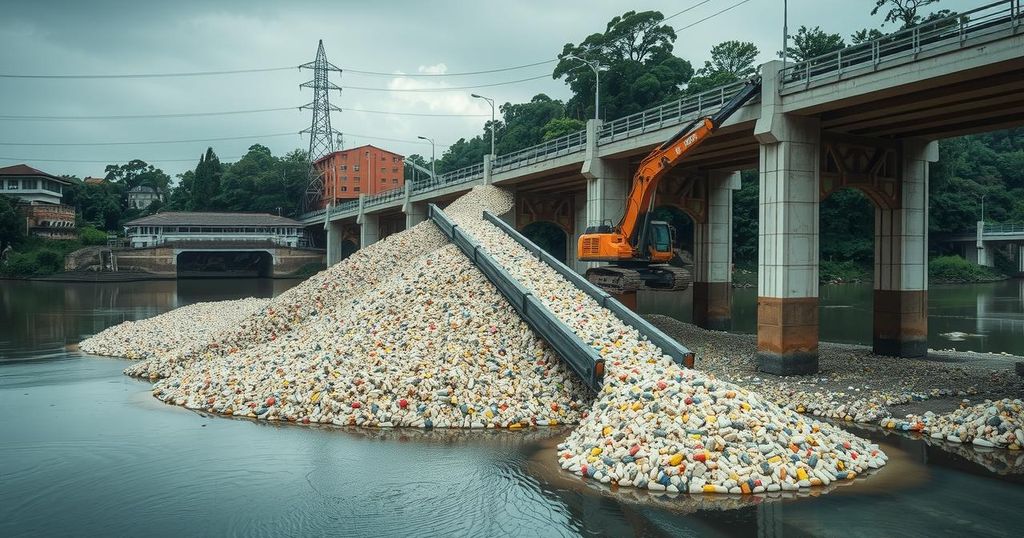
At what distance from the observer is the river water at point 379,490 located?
1026 cm

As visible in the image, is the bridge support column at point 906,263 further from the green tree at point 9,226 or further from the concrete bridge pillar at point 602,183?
the green tree at point 9,226

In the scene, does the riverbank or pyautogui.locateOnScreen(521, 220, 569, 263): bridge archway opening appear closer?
the riverbank

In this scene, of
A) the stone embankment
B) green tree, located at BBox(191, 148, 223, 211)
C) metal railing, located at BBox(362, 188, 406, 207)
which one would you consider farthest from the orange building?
the stone embankment

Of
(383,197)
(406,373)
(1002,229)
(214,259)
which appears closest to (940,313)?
(406,373)

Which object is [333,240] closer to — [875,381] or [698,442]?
[875,381]

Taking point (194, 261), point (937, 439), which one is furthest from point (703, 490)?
point (194, 261)

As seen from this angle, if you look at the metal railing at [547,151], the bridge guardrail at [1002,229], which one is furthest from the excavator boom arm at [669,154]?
the bridge guardrail at [1002,229]

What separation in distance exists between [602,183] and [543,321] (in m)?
15.2

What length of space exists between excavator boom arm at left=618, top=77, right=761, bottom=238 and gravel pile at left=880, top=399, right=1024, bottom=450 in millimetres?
10540

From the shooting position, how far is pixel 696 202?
34594 millimetres

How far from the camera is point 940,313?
144 feet

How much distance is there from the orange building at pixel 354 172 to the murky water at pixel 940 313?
52891 millimetres

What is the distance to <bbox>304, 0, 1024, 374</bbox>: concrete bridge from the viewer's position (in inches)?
682

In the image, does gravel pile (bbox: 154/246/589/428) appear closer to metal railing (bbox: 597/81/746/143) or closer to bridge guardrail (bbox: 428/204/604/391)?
bridge guardrail (bbox: 428/204/604/391)
